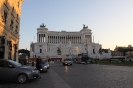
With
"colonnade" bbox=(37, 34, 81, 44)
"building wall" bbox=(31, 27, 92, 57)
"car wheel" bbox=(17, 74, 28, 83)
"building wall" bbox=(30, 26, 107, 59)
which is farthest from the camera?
"colonnade" bbox=(37, 34, 81, 44)

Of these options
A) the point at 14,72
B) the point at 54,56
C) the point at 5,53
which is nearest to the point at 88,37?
the point at 54,56

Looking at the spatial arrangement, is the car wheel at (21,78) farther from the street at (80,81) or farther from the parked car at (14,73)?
the street at (80,81)

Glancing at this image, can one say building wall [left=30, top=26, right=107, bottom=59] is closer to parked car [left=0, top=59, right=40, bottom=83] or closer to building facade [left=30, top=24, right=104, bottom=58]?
building facade [left=30, top=24, right=104, bottom=58]

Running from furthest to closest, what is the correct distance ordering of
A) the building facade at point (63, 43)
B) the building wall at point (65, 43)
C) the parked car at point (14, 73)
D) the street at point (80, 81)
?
1. the building wall at point (65, 43)
2. the building facade at point (63, 43)
3. the parked car at point (14, 73)
4. the street at point (80, 81)

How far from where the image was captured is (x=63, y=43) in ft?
416

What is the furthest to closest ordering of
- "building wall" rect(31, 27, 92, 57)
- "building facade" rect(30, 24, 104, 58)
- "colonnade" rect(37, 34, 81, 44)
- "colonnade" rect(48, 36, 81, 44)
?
"colonnade" rect(48, 36, 81, 44), "colonnade" rect(37, 34, 81, 44), "building wall" rect(31, 27, 92, 57), "building facade" rect(30, 24, 104, 58)

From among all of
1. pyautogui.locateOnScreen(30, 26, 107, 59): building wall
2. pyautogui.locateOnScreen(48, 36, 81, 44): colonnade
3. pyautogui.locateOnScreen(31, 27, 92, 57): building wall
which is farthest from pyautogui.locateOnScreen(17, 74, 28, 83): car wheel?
pyautogui.locateOnScreen(48, 36, 81, 44): colonnade

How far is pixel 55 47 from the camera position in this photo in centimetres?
11962

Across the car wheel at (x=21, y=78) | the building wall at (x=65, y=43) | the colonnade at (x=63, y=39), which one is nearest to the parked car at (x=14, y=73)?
the car wheel at (x=21, y=78)

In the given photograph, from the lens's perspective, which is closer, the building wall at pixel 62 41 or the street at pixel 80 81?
the street at pixel 80 81

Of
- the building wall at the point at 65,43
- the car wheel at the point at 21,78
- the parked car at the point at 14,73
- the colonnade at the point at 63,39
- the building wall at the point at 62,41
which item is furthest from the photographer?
the colonnade at the point at 63,39

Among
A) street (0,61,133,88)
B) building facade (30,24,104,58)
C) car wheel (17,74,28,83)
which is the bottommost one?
street (0,61,133,88)

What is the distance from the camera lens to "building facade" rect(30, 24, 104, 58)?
11382cm

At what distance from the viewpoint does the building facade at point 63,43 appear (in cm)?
11382
